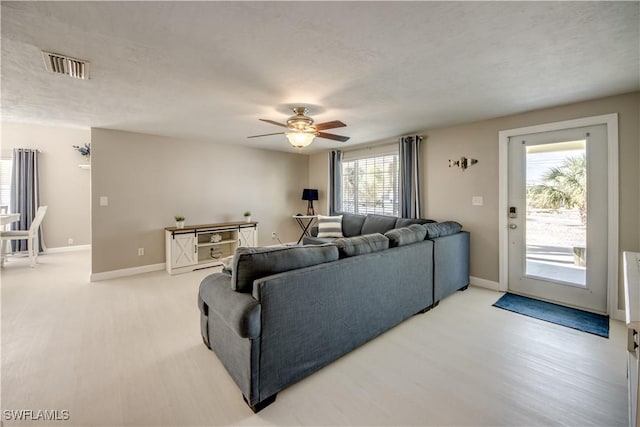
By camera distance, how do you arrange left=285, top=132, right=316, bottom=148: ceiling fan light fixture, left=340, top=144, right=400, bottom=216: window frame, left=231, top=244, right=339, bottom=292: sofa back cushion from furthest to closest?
1. left=340, top=144, right=400, bottom=216: window frame
2. left=285, top=132, right=316, bottom=148: ceiling fan light fixture
3. left=231, top=244, right=339, bottom=292: sofa back cushion

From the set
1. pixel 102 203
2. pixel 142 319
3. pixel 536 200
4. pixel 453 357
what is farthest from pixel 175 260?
pixel 536 200

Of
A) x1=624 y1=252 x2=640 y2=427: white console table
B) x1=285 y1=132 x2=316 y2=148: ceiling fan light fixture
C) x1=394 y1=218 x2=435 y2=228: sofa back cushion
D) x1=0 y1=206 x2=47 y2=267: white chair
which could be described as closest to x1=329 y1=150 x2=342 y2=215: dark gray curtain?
x1=394 y1=218 x2=435 y2=228: sofa back cushion

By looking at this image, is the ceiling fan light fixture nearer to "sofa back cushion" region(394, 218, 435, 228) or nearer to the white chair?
"sofa back cushion" region(394, 218, 435, 228)

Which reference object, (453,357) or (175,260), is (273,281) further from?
(175,260)

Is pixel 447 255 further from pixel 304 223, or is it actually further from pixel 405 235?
pixel 304 223

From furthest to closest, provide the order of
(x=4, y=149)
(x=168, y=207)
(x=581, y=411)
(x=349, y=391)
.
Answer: (x=4, y=149) < (x=168, y=207) < (x=349, y=391) < (x=581, y=411)

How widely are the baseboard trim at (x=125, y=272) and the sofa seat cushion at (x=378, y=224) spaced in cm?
384

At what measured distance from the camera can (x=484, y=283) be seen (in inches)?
152

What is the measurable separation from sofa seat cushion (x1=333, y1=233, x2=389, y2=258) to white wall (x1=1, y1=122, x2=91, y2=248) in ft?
22.1

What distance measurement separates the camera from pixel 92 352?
227 centimetres

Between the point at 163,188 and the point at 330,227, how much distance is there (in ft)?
10.6

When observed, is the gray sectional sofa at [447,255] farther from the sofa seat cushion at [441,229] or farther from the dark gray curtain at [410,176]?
the dark gray curtain at [410,176]

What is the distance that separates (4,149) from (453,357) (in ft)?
28.7

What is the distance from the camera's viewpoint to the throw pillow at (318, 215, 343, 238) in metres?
5.33
